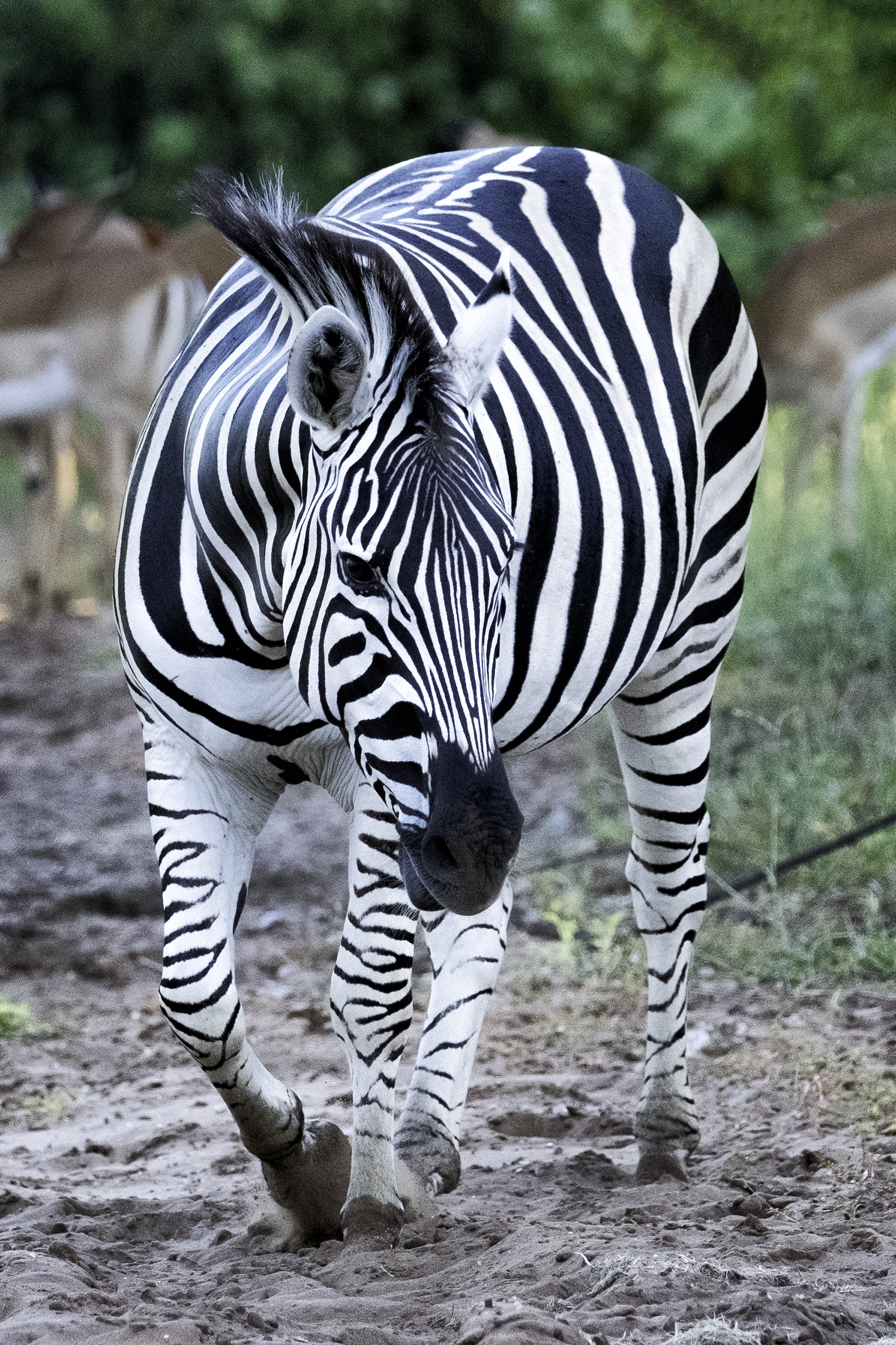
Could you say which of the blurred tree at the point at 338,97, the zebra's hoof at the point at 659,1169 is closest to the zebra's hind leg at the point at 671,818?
the zebra's hoof at the point at 659,1169

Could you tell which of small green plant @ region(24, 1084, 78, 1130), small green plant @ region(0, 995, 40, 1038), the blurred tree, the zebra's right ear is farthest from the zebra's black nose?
the blurred tree

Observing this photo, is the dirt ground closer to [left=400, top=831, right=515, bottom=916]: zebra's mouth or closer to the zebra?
the zebra

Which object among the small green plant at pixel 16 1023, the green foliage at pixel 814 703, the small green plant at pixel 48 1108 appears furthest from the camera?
the green foliage at pixel 814 703

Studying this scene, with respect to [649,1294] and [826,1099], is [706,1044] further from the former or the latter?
[649,1294]

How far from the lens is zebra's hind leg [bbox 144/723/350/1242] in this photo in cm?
285

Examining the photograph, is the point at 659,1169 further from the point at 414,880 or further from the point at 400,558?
the point at 400,558

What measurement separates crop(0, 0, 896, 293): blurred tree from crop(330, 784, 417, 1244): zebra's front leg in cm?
1074

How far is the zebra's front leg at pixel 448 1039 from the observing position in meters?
3.26

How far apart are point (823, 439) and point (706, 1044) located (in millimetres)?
6760

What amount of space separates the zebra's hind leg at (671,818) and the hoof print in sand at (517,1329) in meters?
1.26

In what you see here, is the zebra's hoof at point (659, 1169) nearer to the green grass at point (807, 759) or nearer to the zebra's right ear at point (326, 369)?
the green grass at point (807, 759)

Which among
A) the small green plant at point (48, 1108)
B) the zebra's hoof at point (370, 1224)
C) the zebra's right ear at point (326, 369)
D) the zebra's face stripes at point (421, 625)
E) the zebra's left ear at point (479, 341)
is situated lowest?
the zebra's hoof at point (370, 1224)

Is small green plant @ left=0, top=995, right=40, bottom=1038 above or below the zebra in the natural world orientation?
below

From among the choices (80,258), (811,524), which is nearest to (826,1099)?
(811,524)
